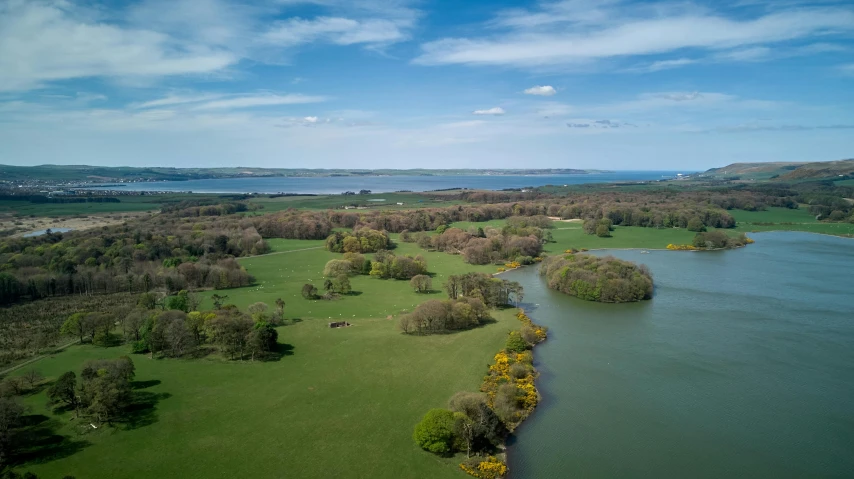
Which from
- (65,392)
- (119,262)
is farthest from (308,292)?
(119,262)

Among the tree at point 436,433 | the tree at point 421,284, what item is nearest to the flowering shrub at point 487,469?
the tree at point 436,433

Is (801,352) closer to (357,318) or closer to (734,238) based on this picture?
(357,318)

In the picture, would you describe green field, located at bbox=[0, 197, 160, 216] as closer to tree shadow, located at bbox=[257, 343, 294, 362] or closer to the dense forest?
the dense forest

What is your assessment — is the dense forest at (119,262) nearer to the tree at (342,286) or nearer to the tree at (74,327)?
the tree at (342,286)

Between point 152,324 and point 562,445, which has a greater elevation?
point 152,324

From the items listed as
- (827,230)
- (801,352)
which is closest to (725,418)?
(801,352)

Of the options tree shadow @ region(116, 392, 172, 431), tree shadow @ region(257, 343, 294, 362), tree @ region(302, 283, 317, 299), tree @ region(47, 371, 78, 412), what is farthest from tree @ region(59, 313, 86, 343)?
tree @ region(302, 283, 317, 299)

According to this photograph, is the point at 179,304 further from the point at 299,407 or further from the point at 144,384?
the point at 299,407
